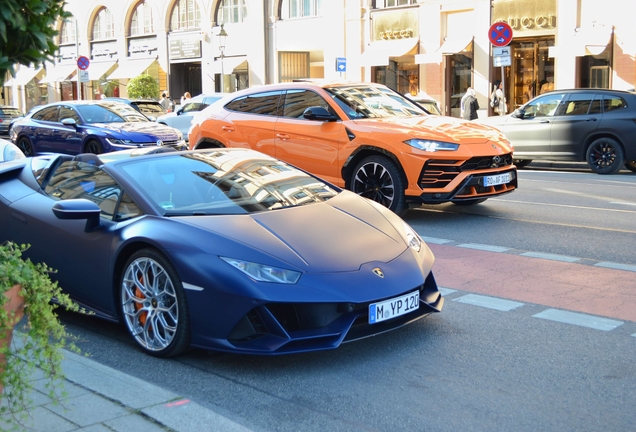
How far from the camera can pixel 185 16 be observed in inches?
1828

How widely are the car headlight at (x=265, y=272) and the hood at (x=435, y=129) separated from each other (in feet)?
17.7

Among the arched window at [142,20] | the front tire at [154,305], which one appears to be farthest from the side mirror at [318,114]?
the arched window at [142,20]

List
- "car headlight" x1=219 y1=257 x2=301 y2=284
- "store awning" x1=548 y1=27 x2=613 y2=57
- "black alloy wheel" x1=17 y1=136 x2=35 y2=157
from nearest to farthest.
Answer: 1. "car headlight" x1=219 y1=257 x2=301 y2=284
2. "black alloy wheel" x1=17 y1=136 x2=35 y2=157
3. "store awning" x1=548 y1=27 x2=613 y2=57

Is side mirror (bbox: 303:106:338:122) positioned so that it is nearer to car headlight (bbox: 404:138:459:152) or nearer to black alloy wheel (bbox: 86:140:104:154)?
car headlight (bbox: 404:138:459:152)

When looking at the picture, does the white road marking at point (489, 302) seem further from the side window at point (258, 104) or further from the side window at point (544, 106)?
the side window at point (544, 106)

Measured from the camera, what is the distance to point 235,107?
12.1 metres

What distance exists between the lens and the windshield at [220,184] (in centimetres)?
560

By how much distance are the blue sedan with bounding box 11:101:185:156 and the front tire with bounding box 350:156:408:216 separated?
7.75m

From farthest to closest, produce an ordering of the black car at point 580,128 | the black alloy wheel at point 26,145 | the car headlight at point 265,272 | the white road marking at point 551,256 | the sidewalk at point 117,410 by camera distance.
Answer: the black alloy wheel at point 26,145 → the black car at point 580,128 → the white road marking at point 551,256 → the car headlight at point 265,272 → the sidewalk at point 117,410

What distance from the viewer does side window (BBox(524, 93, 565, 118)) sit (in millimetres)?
17641

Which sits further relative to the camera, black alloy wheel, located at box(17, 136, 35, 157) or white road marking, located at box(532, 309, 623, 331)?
black alloy wheel, located at box(17, 136, 35, 157)

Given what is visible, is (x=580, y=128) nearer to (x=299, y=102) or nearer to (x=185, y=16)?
(x=299, y=102)

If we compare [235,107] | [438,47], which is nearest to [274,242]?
[235,107]

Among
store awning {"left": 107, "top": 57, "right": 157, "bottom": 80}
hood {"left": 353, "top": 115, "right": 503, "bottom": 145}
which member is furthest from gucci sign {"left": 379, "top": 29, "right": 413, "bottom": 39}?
hood {"left": 353, "top": 115, "right": 503, "bottom": 145}
